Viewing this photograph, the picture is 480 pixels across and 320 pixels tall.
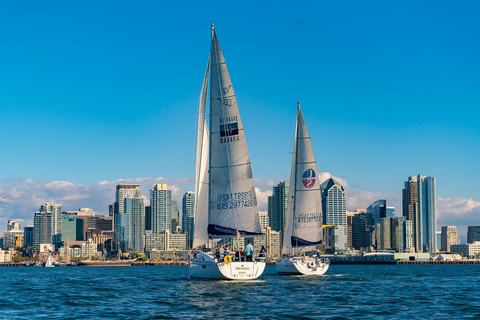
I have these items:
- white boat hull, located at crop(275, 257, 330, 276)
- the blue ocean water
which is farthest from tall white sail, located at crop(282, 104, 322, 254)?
the blue ocean water

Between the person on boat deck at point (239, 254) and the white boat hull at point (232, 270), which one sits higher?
the person on boat deck at point (239, 254)

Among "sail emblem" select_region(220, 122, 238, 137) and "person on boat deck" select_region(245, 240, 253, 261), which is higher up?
"sail emblem" select_region(220, 122, 238, 137)

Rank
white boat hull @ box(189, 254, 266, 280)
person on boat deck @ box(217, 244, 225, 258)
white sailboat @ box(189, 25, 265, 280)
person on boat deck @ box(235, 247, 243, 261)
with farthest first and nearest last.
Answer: white sailboat @ box(189, 25, 265, 280)
person on boat deck @ box(217, 244, 225, 258)
person on boat deck @ box(235, 247, 243, 261)
white boat hull @ box(189, 254, 266, 280)

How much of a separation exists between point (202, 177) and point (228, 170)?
3.65m

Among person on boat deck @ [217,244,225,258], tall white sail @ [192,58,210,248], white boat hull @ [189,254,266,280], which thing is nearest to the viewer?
white boat hull @ [189,254,266,280]

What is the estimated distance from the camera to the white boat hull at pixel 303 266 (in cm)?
6819

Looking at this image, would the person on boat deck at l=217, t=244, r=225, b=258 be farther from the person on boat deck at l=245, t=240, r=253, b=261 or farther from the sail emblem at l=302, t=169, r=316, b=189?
the sail emblem at l=302, t=169, r=316, b=189

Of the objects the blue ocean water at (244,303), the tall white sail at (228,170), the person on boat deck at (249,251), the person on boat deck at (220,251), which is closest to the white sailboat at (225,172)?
the tall white sail at (228,170)

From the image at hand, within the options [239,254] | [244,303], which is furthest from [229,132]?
[244,303]

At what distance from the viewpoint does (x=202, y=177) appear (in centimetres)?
5641

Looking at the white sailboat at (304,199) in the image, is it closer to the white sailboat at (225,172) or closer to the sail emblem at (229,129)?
the white sailboat at (225,172)

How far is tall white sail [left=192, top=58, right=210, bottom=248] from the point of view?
5475 centimetres

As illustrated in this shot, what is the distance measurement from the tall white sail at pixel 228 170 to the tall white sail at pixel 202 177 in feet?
4.27

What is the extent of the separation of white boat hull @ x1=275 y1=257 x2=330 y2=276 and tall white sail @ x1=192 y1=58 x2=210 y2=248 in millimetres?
16008
